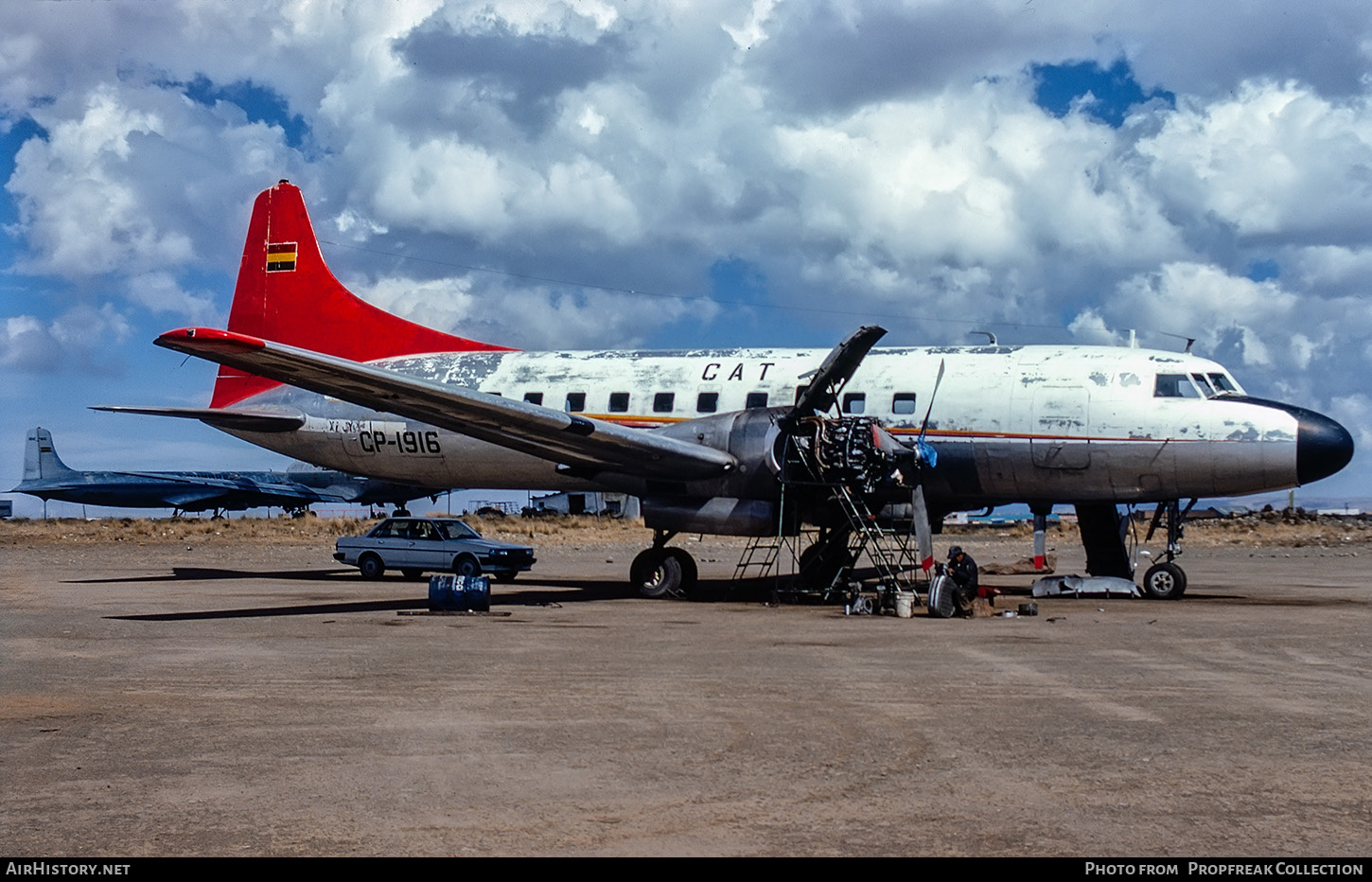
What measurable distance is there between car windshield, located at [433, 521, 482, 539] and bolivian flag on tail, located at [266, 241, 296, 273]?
666cm

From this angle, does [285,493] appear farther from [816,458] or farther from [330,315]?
[816,458]

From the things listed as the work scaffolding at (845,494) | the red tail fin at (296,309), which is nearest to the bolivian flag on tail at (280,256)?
the red tail fin at (296,309)

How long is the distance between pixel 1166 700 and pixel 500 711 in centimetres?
542

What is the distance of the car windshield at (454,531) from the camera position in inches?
1057

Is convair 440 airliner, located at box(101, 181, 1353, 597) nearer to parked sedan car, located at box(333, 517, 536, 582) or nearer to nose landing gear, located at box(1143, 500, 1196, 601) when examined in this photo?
nose landing gear, located at box(1143, 500, 1196, 601)

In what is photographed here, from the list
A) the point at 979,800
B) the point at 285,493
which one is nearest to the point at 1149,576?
the point at 979,800

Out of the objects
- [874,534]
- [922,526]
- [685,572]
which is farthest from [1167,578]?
[685,572]

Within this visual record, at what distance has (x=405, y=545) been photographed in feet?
89.1

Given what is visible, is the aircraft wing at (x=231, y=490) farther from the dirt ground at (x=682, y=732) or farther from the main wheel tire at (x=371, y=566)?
the dirt ground at (x=682, y=732)

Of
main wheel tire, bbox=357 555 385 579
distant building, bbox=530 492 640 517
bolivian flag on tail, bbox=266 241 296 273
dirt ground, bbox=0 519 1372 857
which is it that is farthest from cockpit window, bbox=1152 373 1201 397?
distant building, bbox=530 492 640 517

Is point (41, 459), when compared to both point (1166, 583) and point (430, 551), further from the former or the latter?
point (1166, 583)

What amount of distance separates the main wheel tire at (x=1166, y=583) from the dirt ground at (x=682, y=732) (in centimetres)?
269

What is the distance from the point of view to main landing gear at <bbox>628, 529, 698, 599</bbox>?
72.0 ft

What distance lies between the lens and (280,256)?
28219 mm
